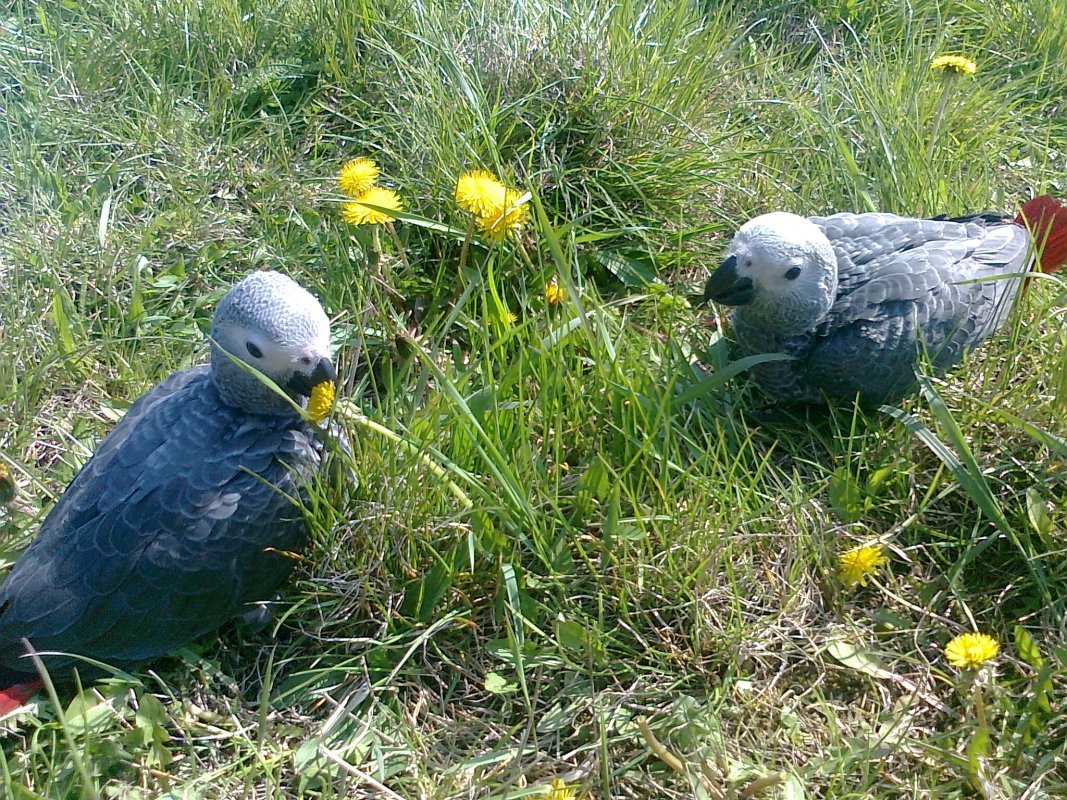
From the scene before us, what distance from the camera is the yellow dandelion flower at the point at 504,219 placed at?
203 cm

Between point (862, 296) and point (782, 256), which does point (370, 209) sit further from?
point (862, 296)

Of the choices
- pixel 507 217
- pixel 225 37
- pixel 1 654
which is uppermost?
pixel 225 37

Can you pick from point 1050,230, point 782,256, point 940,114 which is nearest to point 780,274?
point 782,256

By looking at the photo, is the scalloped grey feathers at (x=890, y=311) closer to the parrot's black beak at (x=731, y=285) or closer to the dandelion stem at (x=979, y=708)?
the parrot's black beak at (x=731, y=285)

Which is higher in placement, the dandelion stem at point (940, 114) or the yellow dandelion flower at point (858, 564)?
the dandelion stem at point (940, 114)

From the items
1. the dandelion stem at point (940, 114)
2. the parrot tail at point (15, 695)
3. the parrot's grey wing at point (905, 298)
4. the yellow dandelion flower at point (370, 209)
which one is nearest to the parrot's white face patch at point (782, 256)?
the parrot's grey wing at point (905, 298)

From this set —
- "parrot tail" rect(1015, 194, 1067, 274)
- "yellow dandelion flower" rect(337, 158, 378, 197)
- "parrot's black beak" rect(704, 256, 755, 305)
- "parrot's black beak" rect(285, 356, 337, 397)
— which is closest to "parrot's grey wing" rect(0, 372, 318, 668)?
"parrot's black beak" rect(285, 356, 337, 397)

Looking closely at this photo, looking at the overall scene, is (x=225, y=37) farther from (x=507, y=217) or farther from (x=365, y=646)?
(x=365, y=646)

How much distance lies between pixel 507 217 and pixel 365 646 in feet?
3.14

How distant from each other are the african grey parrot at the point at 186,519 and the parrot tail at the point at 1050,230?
67.0 inches

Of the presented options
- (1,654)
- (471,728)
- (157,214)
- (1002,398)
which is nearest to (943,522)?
(1002,398)

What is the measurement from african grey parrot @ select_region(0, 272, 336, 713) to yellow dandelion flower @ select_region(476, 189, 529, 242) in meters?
0.44

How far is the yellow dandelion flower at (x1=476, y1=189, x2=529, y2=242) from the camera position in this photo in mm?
2027

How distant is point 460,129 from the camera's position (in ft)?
8.17
